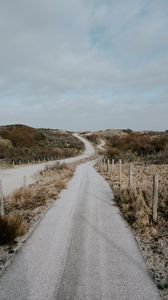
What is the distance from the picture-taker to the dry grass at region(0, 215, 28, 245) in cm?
898

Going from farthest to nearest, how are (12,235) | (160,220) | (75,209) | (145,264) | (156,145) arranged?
1. (156,145)
2. (75,209)
3. (160,220)
4. (12,235)
5. (145,264)

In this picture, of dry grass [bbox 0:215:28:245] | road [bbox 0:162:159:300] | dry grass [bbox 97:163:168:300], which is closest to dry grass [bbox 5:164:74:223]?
road [bbox 0:162:159:300]

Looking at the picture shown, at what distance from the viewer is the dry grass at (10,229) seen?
898cm

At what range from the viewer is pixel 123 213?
1234 centimetres

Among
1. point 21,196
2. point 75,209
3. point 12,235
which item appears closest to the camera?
point 12,235

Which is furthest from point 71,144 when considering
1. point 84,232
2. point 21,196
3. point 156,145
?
point 84,232

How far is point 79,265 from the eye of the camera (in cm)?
696

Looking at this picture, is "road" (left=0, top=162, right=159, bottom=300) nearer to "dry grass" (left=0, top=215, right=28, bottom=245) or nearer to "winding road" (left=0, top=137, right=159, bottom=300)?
"winding road" (left=0, top=137, right=159, bottom=300)

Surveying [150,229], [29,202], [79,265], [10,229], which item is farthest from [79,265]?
[29,202]

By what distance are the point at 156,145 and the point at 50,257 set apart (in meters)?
44.6

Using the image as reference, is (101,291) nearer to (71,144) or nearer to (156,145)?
(156,145)

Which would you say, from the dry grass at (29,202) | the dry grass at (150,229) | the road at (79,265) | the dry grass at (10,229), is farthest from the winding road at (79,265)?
the dry grass at (29,202)

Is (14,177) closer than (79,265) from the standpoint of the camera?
No

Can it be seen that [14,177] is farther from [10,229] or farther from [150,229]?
[150,229]
